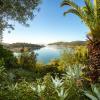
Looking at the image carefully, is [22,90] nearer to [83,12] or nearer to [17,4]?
[83,12]

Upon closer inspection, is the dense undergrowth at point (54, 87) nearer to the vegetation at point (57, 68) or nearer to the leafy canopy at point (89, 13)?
the vegetation at point (57, 68)

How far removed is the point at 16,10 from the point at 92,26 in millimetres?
9674

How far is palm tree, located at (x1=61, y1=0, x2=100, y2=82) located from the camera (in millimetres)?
12508

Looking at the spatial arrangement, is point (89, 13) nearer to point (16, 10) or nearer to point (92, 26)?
→ point (92, 26)

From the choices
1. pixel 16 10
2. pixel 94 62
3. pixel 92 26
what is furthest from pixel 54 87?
pixel 16 10

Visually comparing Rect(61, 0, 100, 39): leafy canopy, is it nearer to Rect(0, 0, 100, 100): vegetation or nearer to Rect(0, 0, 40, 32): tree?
Rect(0, 0, 100, 100): vegetation

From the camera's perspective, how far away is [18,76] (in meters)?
19.4

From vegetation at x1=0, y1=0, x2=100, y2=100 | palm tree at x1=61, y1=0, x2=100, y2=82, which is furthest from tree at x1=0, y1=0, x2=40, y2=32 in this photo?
palm tree at x1=61, y1=0, x2=100, y2=82

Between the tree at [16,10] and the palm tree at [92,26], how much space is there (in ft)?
23.3

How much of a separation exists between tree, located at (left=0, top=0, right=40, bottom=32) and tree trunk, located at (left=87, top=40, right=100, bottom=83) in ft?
32.2

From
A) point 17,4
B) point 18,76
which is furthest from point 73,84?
point 17,4

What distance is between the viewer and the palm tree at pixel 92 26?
492 inches

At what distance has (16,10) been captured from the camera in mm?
21875

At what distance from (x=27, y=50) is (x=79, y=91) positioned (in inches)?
618
